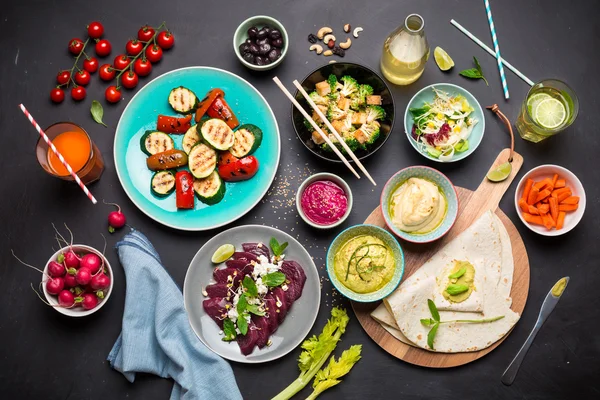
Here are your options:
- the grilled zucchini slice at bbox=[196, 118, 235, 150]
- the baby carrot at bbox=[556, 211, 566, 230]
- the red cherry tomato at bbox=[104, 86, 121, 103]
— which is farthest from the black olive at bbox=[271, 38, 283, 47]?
the baby carrot at bbox=[556, 211, 566, 230]

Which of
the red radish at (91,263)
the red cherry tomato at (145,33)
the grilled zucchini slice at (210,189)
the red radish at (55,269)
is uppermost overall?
the red cherry tomato at (145,33)

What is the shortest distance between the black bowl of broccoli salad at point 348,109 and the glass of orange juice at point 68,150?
1585 millimetres

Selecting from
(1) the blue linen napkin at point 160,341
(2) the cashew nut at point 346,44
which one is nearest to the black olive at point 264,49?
(2) the cashew nut at point 346,44

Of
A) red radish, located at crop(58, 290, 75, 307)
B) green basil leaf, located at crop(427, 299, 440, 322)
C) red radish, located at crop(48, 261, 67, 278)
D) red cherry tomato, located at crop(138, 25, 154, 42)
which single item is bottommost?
red radish, located at crop(58, 290, 75, 307)

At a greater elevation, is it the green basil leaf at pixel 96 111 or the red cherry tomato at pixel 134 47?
the red cherry tomato at pixel 134 47

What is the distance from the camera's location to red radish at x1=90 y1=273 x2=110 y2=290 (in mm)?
4156

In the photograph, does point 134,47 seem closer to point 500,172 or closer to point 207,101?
point 207,101

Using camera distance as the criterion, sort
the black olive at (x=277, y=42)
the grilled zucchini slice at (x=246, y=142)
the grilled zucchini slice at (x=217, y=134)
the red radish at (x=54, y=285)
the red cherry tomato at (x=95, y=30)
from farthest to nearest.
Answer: the red cherry tomato at (x=95, y=30), the black olive at (x=277, y=42), the grilled zucchini slice at (x=246, y=142), the grilled zucchini slice at (x=217, y=134), the red radish at (x=54, y=285)

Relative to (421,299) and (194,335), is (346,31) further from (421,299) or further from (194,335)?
(194,335)

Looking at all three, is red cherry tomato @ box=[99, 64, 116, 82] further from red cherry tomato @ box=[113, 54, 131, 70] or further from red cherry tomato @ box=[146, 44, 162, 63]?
red cherry tomato @ box=[146, 44, 162, 63]

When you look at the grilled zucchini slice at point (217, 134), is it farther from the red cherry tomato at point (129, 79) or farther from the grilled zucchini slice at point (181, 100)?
the red cherry tomato at point (129, 79)

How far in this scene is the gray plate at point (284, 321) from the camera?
4293mm

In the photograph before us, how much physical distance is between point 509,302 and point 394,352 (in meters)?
0.96

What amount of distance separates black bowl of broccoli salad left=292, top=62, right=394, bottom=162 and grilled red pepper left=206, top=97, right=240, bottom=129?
1.62 ft
